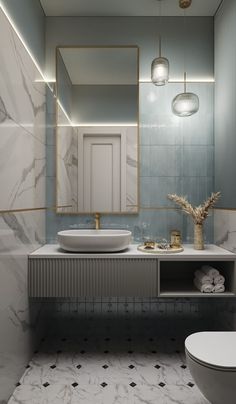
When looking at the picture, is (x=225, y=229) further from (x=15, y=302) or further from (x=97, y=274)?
(x=15, y=302)

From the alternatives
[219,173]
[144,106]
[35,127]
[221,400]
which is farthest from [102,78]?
[221,400]

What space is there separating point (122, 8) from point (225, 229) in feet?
6.53

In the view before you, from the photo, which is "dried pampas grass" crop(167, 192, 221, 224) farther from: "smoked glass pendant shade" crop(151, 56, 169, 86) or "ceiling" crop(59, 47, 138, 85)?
"ceiling" crop(59, 47, 138, 85)

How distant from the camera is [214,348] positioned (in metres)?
1.27

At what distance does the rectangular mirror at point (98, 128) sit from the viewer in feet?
7.38

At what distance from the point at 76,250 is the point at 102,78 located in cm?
147

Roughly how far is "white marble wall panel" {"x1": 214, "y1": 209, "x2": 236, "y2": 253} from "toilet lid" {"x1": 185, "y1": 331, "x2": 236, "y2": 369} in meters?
0.68

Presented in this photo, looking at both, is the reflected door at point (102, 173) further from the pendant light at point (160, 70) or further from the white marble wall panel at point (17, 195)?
the pendant light at point (160, 70)

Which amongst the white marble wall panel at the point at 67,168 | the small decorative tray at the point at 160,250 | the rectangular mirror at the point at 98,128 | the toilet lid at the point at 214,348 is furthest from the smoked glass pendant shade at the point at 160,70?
the toilet lid at the point at 214,348

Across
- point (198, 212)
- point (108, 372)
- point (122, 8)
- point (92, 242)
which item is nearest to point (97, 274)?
point (92, 242)

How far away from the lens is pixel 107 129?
2244 millimetres

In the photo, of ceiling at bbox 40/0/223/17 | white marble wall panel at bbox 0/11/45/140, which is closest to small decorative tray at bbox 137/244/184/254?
white marble wall panel at bbox 0/11/45/140

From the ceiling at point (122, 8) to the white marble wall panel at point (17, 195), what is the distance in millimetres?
663

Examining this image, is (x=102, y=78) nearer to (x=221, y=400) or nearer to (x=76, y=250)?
(x=76, y=250)
